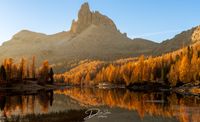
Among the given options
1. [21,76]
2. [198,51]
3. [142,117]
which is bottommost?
[142,117]

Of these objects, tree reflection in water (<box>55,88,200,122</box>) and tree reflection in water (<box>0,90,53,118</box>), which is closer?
tree reflection in water (<box>55,88,200,122</box>)

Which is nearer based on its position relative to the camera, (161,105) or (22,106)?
(22,106)

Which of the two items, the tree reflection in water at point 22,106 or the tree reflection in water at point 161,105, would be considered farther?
the tree reflection in water at point 22,106

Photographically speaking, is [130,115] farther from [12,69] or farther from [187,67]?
[12,69]

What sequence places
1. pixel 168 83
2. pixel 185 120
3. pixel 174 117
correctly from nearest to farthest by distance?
pixel 185 120 → pixel 174 117 → pixel 168 83

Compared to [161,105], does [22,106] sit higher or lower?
higher

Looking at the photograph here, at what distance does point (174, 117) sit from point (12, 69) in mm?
144833

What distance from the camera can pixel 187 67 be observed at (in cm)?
15288

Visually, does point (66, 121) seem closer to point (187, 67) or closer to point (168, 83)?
point (187, 67)

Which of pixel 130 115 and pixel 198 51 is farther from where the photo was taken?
pixel 198 51

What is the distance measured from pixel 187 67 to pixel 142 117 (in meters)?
102

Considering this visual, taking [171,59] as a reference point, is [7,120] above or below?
below

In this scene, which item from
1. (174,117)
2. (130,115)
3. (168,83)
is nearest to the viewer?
(174,117)

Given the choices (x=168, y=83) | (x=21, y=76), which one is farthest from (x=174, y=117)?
(x=21, y=76)
